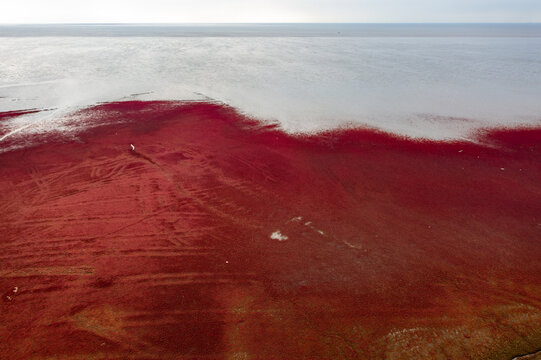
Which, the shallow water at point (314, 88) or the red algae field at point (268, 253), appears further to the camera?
the shallow water at point (314, 88)

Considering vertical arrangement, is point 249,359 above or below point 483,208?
below

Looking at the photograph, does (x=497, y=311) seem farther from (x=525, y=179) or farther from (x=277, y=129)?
(x=277, y=129)

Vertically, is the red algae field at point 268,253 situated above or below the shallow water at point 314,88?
below

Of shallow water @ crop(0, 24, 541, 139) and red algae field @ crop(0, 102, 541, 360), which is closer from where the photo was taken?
red algae field @ crop(0, 102, 541, 360)

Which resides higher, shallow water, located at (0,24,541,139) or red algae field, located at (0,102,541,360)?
shallow water, located at (0,24,541,139)

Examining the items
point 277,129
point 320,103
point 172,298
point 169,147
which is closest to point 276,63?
point 320,103

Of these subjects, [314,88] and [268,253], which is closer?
[268,253]

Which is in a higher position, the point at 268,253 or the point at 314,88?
the point at 314,88

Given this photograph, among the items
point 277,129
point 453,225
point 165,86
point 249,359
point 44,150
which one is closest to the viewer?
point 249,359
